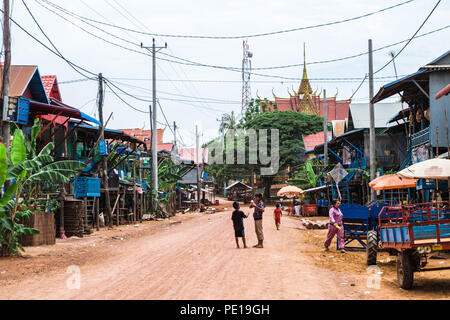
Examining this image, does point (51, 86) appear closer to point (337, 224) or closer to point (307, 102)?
point (337, 224)

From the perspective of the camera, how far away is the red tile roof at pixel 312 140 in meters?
60.8

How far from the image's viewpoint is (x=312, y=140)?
202 ft

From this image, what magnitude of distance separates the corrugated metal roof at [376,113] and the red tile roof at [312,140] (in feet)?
76.6

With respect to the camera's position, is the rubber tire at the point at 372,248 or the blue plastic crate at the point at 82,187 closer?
the rubber tire at the point at 372,248

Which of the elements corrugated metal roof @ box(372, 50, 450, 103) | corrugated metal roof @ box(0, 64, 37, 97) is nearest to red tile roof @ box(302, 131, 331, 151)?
corrugated metal roof @ box(372, 50, 450, 103)

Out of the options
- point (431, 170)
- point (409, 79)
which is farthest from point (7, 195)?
point (409, 79)

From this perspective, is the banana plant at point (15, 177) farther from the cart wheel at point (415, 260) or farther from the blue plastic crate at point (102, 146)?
the blue plastic crate at point (102, 146)

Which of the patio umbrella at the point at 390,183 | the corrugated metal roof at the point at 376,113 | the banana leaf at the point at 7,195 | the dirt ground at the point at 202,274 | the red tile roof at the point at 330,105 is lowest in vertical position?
the dirt ground at the point at 202,274

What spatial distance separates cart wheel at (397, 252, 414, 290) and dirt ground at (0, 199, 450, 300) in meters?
0.19

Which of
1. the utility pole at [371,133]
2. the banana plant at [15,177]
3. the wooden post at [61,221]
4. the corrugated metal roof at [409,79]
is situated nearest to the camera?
the banana plant at [15,177]

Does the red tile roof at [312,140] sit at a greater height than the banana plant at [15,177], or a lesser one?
greater

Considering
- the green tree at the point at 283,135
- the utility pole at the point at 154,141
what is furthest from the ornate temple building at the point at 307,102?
the utility pole at the point at 154,141

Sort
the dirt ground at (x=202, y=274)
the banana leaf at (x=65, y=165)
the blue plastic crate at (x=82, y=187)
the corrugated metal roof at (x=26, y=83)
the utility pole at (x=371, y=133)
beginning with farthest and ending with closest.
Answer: the utility pole at (x=371, y=133) < the blue plastic crate at (x=82, y=187) < the corrugated metal roof at (x=26, y=83) < the banana leaf at (x=65, y=165) < the dirt ground at (x=202, y=274)

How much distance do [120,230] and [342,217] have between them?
1354 centimetres
